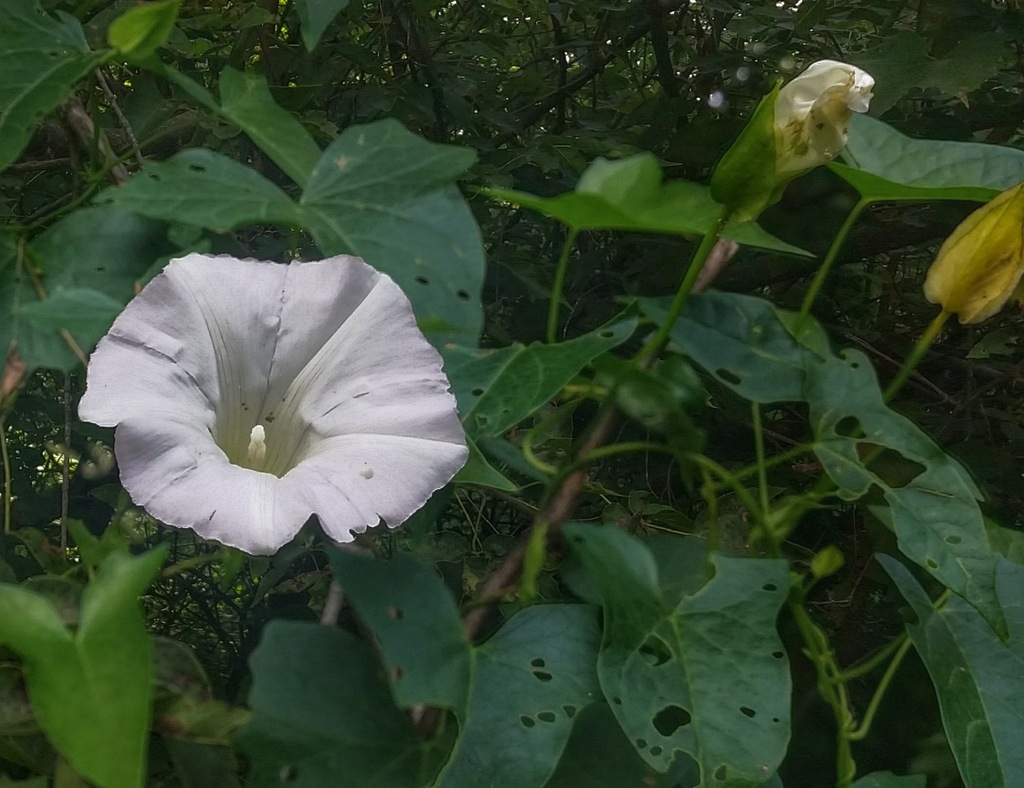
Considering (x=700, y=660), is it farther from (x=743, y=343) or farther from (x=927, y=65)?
(x=927, y=65)

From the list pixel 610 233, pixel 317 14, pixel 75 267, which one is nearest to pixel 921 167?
pixel 317 14

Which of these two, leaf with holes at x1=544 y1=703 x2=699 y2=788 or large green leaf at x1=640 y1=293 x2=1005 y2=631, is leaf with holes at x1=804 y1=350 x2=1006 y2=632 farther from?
leaf with holes at x1=544 y1=703 x2=699 y2=788

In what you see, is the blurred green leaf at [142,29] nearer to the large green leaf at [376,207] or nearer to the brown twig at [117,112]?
the large green leaf at [376,207]

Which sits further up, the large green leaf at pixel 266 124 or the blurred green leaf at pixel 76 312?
the large green leaf at pixel 266 124

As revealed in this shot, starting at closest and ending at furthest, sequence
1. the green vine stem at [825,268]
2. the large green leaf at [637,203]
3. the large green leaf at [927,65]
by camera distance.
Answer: the large green leaf at [637,203], the green vine stem at [825,268], the large green leaf at [927,65]

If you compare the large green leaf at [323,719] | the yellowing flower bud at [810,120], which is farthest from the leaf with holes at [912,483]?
the large green leaf at [323,719]

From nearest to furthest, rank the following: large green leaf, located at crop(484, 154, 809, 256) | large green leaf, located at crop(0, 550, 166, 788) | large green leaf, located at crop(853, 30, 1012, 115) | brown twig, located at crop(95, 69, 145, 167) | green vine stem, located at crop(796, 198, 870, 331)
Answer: large green leaf, located at crop(0, 550, 166, 788) < large green leaf, located at crop(484, 154, 809, 256) < green vine stem, located at crop(796, 198, 870, 331) < brown twig, located at crop(95, 69, 145, 167) < large green leaf, located at crop(853, 30, 1012, 115)

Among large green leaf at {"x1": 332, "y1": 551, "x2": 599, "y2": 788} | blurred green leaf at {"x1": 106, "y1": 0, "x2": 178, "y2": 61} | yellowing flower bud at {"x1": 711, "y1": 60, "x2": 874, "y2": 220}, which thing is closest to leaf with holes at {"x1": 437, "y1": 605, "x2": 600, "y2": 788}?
large green leaf at {"x1": 332, "y1": 551, "x2": 599, "y2": 788}
